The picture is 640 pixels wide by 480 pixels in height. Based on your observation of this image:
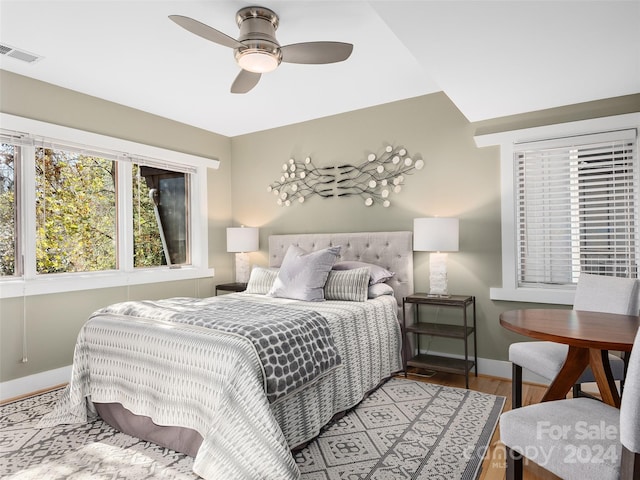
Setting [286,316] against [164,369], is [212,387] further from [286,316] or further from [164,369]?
[286,316]

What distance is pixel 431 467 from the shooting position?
2.08 meters

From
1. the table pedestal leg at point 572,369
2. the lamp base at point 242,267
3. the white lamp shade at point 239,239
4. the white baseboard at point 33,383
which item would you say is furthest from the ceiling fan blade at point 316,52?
the white baseboard at point 33,383

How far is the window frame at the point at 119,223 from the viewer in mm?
3299

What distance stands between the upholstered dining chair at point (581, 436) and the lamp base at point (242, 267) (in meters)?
3.77

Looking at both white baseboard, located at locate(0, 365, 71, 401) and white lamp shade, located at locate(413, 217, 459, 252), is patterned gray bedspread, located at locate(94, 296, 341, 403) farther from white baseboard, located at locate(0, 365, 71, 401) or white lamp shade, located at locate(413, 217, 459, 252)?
white lamp shade, located at locate(413, 217, 459, 252)

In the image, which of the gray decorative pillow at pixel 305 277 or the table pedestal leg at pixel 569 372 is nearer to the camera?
the table pedestal leg at pixel 569 372

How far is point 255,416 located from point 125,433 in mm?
1180

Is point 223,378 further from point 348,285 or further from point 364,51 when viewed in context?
point 364,51

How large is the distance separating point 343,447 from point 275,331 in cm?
79

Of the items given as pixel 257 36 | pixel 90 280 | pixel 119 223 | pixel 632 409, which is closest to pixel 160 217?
pixel 119 223

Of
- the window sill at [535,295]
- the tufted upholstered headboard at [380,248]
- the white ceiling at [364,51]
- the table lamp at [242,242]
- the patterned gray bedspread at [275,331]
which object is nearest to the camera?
the white ceiling at [364,51]

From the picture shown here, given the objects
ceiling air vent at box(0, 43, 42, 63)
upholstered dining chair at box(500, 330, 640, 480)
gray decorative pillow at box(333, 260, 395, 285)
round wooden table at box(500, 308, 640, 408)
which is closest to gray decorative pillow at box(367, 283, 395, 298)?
gray decorative pillow at box(333, 260, 395, 285)

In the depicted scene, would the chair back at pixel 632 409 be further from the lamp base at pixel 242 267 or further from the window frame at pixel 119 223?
the lamp base at pixel 242 267

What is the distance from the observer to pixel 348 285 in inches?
134
